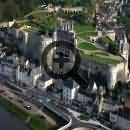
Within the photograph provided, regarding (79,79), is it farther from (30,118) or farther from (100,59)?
(30,118)

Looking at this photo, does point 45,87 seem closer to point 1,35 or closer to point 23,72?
point 23,72

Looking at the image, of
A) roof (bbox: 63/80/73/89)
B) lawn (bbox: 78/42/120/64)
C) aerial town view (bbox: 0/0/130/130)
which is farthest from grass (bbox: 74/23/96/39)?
roof (bbox: 63/80/73/89)

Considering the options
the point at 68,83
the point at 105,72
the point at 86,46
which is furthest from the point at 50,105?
the point at 86,46

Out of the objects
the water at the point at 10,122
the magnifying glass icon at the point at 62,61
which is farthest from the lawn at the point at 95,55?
the water at the point at 10,122

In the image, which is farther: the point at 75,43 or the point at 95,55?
the point at 75,43

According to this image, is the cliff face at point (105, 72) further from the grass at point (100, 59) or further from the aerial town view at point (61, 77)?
the grass at point (100, 59)
